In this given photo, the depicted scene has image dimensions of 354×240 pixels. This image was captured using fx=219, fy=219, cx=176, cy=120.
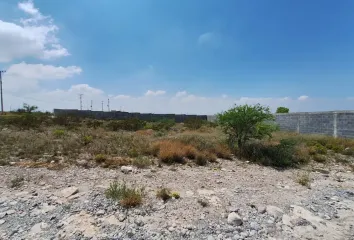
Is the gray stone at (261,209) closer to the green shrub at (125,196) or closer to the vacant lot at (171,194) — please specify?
the vacant lot at (171,194)

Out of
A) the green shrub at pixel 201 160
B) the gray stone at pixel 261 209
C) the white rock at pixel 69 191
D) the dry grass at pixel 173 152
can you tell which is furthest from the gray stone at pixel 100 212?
the green shrub at pixel 201 160

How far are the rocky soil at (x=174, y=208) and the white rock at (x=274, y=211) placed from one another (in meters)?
0.02

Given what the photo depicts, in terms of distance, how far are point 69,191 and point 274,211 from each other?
12.9ft

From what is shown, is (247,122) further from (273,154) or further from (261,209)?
(261,209)

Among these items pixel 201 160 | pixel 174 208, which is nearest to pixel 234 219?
pixel 174 208

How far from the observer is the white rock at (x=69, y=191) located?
4241 mm

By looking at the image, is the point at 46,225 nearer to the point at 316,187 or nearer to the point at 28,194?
the point at 28,194

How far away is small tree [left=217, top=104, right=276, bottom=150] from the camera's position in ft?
28.1

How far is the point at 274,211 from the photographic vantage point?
12.9ft

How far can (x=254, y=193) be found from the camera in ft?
15.6

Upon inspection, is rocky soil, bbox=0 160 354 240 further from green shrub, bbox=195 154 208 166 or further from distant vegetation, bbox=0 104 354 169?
green shrub, bbox=195 154 208 166

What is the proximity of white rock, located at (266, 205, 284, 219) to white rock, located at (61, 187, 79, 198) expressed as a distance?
3696 mm

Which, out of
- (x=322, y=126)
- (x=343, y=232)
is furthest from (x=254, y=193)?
(x=322, y=126)

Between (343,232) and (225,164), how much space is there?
3.78 metres
